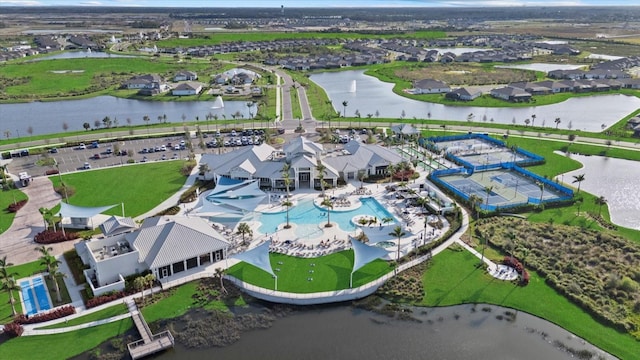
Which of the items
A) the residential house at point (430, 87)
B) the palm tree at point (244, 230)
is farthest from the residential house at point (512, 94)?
the palm tree at point (244, 230)

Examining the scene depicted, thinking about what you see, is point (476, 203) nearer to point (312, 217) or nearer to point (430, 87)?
point (312, 217)

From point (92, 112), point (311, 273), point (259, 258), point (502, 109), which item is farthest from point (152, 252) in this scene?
point (502, 109)

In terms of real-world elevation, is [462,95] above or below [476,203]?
above

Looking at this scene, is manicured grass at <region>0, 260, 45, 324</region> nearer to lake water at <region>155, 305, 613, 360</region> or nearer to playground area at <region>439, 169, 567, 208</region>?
lake water at <region>155, 305, 613, 360</region>

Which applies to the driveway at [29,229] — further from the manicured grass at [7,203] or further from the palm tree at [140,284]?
the palm tree at [140,284]

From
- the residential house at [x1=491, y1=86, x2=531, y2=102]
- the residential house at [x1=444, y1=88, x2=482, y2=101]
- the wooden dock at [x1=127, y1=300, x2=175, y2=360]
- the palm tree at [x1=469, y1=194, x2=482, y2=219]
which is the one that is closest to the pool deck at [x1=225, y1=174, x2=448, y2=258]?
the palm tree at [x1=469, y1=194, x2=482, y2=219]

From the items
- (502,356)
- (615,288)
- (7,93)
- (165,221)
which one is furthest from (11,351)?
(7,93)
